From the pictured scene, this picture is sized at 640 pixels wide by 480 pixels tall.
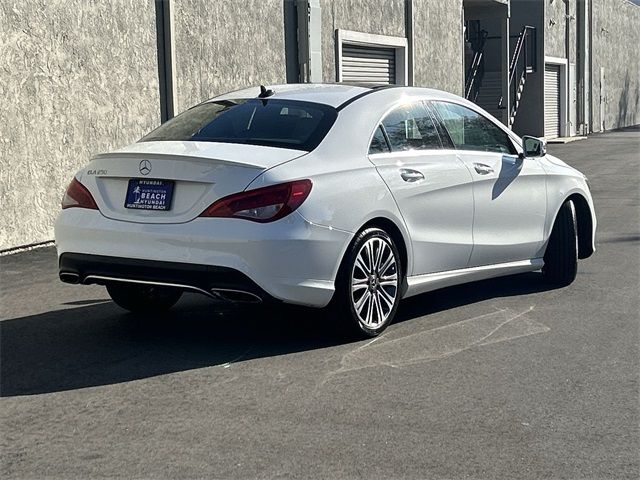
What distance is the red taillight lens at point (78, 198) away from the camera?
6250 mm

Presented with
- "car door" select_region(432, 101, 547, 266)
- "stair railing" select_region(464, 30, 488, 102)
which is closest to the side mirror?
"car door" select_region(432, 101, 547, 266)

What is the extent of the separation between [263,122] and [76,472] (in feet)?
9.91

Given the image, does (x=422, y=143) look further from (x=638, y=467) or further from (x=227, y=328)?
(x=638, y=467)

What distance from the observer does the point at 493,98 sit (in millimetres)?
31484

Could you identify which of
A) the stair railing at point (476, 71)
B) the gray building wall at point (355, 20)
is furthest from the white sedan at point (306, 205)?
the stair railing at point (476, 71)

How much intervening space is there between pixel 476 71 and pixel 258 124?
2523 cm

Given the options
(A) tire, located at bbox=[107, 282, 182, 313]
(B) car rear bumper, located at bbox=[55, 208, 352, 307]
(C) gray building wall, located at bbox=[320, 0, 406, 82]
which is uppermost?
(C) gray building wall, located at bbox=[320, 0, 406, 82]

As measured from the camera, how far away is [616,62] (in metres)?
43.7

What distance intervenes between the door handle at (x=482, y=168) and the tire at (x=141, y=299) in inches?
91.0

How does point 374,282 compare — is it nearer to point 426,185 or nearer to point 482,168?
point 426,185

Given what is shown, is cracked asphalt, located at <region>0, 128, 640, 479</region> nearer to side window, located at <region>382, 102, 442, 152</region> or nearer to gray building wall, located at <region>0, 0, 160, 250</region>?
side window, located at <region>382, 102, 442, 152</region>

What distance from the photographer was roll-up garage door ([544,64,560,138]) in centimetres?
3416

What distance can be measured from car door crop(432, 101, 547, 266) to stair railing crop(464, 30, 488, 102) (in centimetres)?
2272

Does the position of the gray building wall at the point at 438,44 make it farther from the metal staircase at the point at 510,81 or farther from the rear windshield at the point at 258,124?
the rear windshield at the point at 258,124
